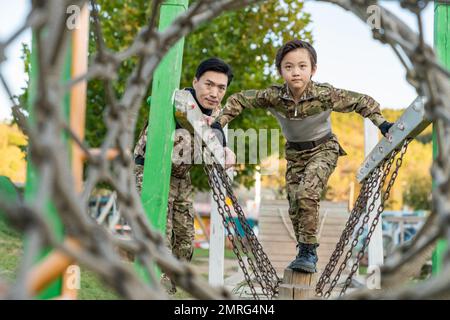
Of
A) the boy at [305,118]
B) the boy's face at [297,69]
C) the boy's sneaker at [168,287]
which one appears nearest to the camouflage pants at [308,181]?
the boy at [305,118]

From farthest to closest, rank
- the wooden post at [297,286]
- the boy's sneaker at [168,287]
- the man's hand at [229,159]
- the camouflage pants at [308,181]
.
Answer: the boy's sneaker at [168,287] → the camouflage pants at [308,181] → the man's hand at [229,159] → the wooden post at [297,286]

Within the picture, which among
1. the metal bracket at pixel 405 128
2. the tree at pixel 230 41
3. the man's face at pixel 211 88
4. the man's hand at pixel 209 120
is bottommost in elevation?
the metal bracket at pixel 405 128

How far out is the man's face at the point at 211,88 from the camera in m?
3.27

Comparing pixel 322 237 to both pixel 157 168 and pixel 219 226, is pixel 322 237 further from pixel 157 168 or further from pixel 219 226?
pixel 157 168

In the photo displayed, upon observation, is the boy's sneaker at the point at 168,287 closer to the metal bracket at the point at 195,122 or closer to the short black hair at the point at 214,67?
Answer: the metal bracket at the point at 195,122

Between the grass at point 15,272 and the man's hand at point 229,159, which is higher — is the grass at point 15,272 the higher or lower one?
the lower one

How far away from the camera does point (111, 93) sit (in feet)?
4.33

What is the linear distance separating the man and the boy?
0.29m

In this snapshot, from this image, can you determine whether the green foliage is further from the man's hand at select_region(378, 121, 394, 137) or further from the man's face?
the man's hand at select_region(378, 121, 394, 137)

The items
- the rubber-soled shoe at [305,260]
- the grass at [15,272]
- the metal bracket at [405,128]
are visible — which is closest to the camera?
the metal bracket at [405,128]

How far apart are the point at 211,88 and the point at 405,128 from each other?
117cm

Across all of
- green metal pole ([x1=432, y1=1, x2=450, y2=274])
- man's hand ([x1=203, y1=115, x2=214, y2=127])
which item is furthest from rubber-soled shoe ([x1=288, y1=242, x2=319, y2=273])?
green metal pole ([x1=432, y1=1, x2=450, y2=274])
